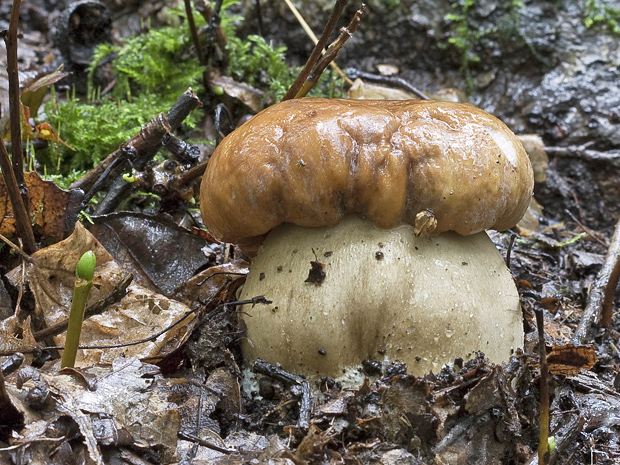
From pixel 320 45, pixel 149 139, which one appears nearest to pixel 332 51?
pixel 320 45

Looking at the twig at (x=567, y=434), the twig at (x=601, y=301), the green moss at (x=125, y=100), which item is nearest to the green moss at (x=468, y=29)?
the green moss at (x=125, y=100)

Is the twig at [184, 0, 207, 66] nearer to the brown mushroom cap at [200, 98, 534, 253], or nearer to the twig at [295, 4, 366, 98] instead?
the twig at [295, 4, 366, 98]

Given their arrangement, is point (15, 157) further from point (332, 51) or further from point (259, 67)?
point (259, 67)

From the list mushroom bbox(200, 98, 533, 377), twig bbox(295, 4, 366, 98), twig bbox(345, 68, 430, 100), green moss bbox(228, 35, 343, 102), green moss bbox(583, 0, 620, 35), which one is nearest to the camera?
mushroom bbox(200, 98, 533, 377)

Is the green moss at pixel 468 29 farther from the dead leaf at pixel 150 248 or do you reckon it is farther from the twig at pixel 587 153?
the dead leaf at pixel 150 248

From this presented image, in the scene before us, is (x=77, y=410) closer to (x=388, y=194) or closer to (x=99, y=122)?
(x=388, y=194)

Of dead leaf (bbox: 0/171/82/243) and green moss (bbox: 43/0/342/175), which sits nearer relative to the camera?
dead leaf (bbox: 0/171/82/243)

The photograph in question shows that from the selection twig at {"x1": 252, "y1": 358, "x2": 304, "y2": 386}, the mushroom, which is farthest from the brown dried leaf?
twig at {"x1": 252, "y1": 358, "x2": 304, "y2": 386}
